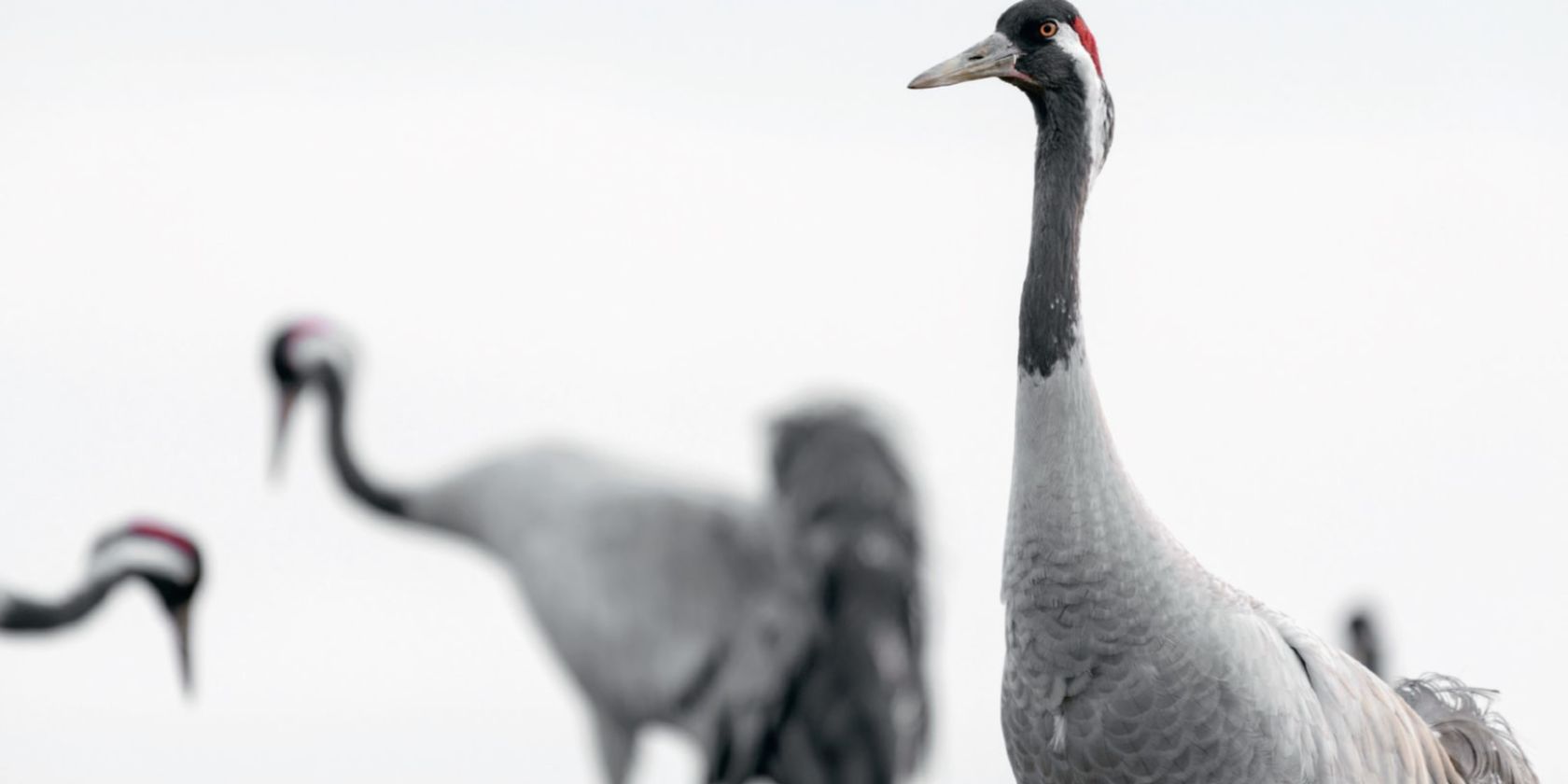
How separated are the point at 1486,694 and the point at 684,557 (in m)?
4.56

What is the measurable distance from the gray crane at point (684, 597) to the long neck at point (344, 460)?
0.84 ft

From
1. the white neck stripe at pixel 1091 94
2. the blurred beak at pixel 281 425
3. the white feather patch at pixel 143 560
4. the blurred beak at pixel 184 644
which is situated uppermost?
the blurred beak at pixel 281 425

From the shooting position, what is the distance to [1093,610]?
3609 mm

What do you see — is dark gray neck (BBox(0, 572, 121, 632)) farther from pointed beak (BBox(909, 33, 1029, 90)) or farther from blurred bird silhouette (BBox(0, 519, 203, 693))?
pointed beak (BBox(909, 33, 1029, 90))

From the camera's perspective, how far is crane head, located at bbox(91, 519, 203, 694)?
8.47m

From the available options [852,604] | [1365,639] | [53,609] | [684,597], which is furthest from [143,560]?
[1365,639]

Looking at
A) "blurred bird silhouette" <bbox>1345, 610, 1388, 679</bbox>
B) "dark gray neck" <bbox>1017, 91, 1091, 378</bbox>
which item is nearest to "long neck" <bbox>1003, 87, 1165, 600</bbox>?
"dark gray neck" <bbox>1017, 91, 1091, 378</bbox>

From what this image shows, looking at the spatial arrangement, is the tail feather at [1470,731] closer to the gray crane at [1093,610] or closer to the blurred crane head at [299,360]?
the gray crane at [1093,610]

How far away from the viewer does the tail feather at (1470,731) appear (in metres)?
4.16

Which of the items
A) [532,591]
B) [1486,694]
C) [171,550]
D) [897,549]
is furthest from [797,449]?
[1486,694]

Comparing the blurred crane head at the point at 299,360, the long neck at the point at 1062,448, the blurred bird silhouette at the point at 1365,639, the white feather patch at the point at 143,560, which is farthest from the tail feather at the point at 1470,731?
the blurred bird silhouette at the point at 1365,639

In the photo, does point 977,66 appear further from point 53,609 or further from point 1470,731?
point 53,609

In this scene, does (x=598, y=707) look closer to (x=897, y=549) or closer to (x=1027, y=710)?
(x=897, y=549)

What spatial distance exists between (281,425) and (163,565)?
132 centimetres
